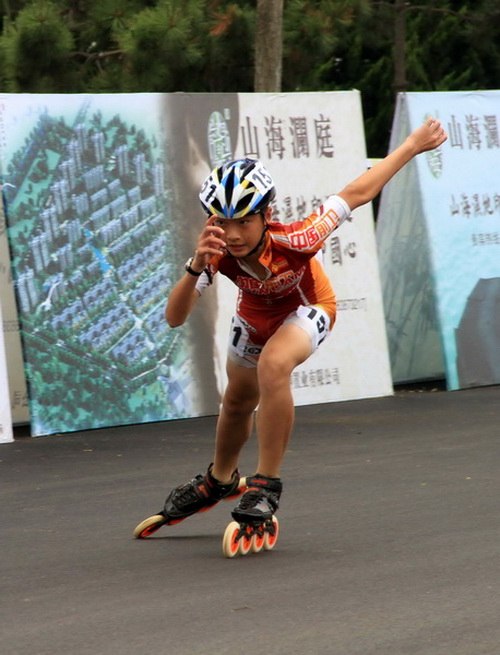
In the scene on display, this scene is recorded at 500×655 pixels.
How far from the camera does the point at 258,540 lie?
606 cm

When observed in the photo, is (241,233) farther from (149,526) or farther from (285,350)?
(149,526)

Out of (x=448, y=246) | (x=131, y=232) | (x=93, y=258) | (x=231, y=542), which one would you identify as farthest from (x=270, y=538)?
(x=448, y=246)

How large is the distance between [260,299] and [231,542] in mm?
1106

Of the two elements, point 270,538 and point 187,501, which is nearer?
point 270,538

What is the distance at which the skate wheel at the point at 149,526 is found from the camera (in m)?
6.51

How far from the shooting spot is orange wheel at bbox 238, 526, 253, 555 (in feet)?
19.7

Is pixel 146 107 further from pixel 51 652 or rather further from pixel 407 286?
pixel 51 652

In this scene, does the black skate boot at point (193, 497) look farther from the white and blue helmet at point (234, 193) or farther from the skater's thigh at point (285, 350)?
the white and blue helmet at point (234, 193)

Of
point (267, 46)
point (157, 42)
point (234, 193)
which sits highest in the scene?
point (157, 42)

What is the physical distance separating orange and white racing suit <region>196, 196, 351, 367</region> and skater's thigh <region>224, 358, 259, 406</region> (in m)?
0.04

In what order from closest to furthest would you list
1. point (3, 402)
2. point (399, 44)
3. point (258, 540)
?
point (258, 540)
point (3, 402)
point (399, 44)

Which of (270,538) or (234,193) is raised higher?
(234,193)

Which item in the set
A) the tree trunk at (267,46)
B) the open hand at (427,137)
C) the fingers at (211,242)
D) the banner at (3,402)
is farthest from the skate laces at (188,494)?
the tree trunk at (267,46)

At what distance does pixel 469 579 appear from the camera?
5371 millimetres
